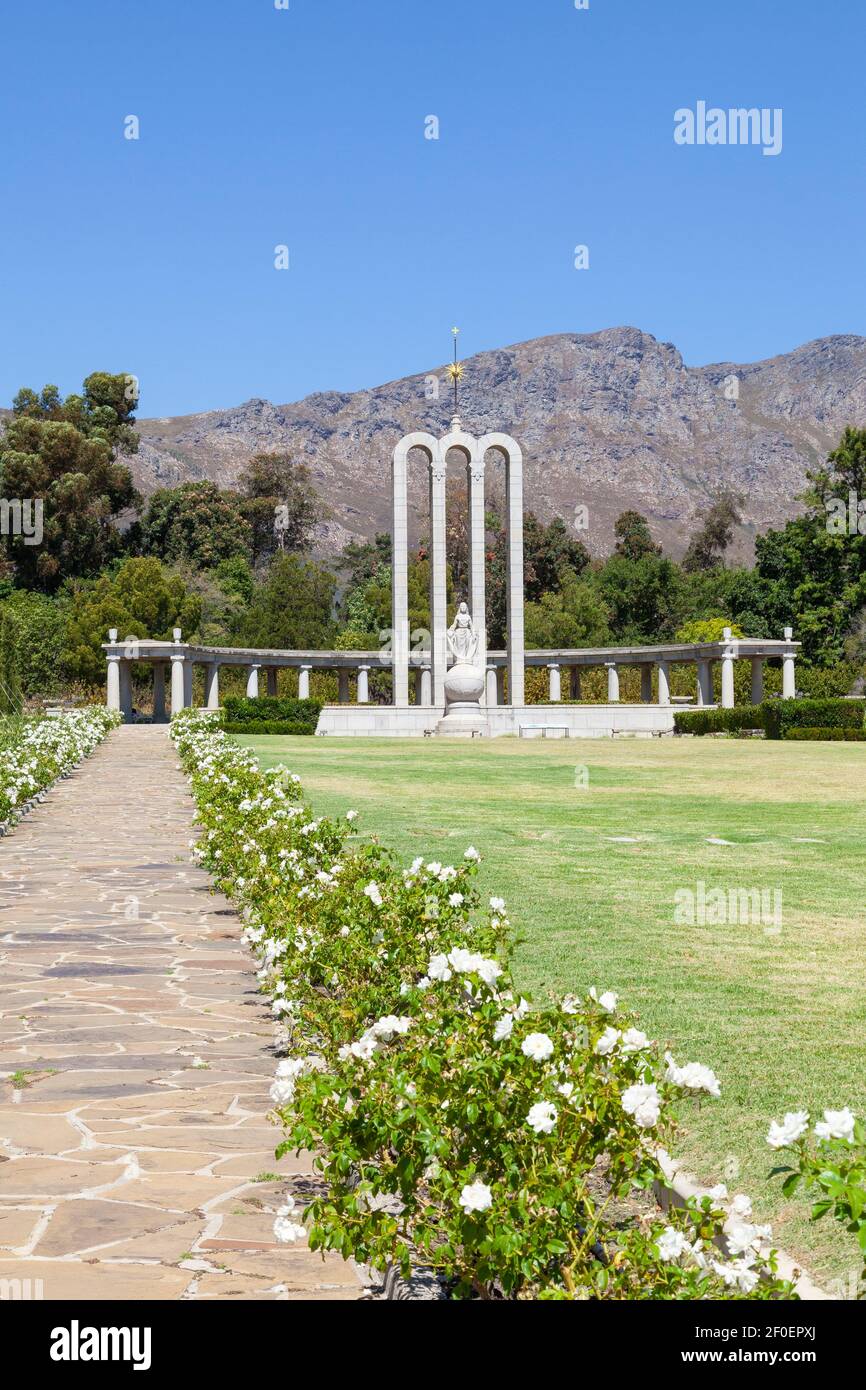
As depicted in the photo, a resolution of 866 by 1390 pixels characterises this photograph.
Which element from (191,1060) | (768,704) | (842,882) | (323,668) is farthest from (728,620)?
(191,1060)

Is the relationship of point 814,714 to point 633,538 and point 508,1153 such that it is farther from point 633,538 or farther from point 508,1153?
point 633,538

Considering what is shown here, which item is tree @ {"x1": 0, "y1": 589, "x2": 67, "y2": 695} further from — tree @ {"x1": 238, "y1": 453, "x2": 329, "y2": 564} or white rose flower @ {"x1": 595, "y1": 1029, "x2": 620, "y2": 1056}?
white rose flower @ {"x1": 595, "y1": 1029, "x2": 620, "y2": 1056}

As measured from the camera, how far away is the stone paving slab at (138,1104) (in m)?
3.98

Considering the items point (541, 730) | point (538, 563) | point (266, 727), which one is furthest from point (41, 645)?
point (538, 563)

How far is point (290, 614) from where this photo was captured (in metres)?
68.2

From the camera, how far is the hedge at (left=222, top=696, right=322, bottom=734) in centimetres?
4169

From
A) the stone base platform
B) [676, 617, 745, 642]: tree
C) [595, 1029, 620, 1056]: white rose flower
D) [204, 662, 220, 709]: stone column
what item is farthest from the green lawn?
[676, 617, 745, 642]: tree

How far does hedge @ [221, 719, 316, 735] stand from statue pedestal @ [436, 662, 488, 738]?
467 cm

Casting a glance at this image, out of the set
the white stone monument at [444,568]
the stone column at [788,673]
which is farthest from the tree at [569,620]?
the white stone monument at [444,568]

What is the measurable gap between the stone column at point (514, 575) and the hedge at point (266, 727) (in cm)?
1064
